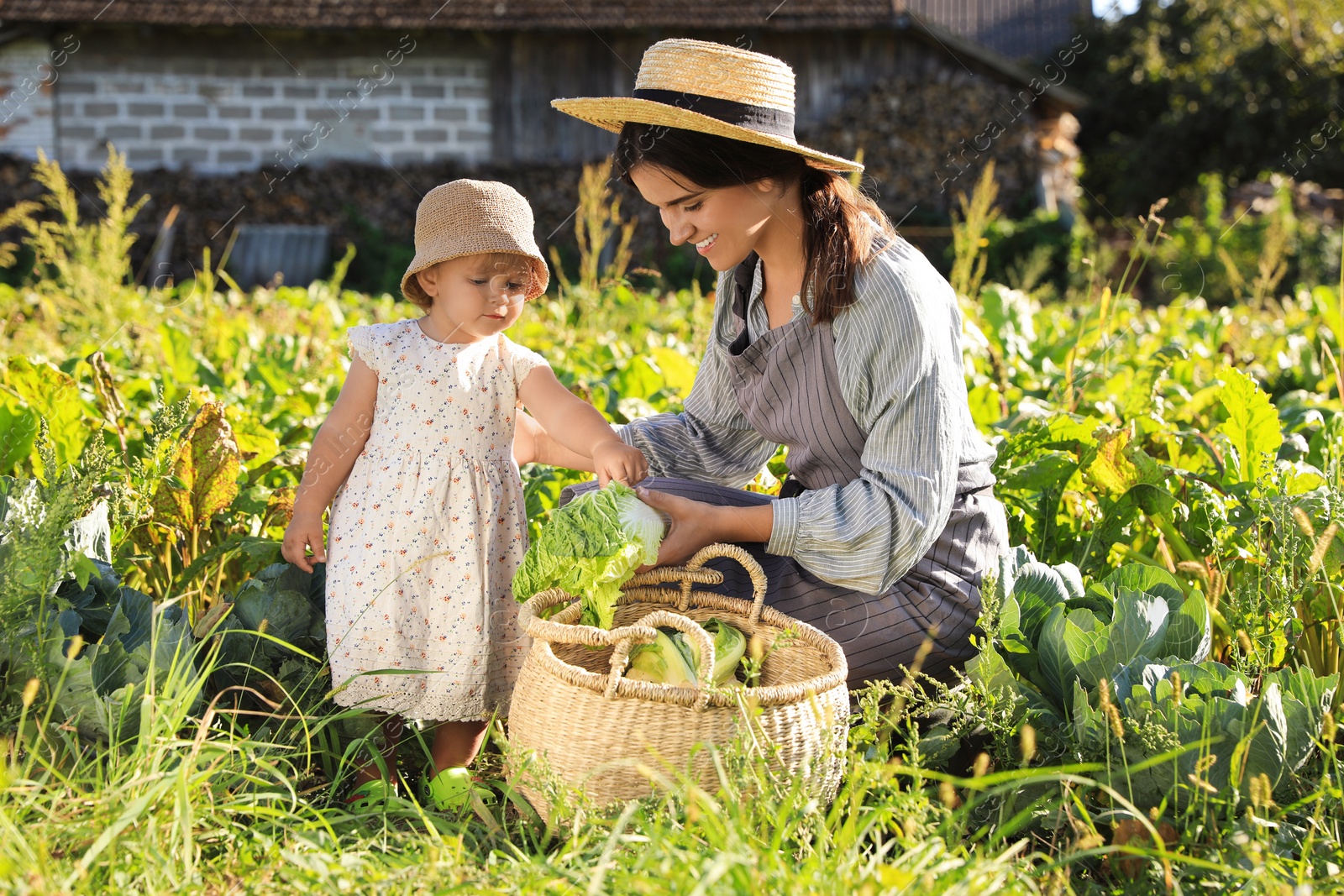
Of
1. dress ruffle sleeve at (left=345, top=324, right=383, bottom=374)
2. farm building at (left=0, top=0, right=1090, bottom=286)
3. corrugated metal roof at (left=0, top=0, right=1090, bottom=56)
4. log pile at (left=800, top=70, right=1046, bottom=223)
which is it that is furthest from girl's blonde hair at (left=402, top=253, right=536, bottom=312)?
log pile at (left=800, top=70, right=1046, bottom=223)

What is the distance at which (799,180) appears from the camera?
7.45ft

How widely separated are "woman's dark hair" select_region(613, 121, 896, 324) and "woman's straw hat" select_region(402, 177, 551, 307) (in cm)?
26

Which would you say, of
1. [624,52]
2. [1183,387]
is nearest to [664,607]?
[1183,387]

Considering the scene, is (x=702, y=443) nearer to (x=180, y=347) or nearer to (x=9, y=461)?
(x=9, y=461)

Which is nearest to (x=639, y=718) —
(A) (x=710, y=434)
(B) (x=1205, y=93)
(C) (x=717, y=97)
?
(A) (x=710, y=434)

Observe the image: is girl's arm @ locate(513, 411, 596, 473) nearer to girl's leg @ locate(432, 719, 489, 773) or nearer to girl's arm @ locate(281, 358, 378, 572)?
girl's arm @ locate(281, 358, 378, 572)

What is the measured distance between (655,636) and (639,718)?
17 cm

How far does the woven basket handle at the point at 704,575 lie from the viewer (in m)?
2.07

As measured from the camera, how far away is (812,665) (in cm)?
200

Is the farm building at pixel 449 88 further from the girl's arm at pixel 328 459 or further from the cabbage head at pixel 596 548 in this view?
the cabbage head at pixel 596 548

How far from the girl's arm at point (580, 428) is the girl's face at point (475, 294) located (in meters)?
0.14

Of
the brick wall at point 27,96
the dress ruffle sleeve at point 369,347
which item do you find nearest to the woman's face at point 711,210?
the dress ruffle sleeve at point 369,347

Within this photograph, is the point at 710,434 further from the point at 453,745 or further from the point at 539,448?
the point at 453,745

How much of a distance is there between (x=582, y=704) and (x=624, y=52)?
12.7m
